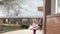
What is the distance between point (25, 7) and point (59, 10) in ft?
11.3

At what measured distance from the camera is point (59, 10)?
3021 mm

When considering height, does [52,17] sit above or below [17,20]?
above

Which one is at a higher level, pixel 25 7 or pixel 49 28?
pixel 25 7

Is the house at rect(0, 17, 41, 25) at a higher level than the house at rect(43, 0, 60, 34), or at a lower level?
lower

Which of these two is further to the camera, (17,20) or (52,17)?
(17,20)

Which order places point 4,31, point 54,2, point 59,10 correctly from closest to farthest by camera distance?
1. point 59,10
2. point 54,2
3. point 4,31

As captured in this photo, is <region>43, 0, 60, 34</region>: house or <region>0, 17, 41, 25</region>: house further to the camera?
<region>0, 17, 41, 25</region>: house

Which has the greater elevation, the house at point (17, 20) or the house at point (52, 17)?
the house at point (52, 17)

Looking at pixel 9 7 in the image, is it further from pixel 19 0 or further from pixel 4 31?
pixel 4 31

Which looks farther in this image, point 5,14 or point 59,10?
point 5,14

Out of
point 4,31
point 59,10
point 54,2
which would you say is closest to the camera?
point 59,10

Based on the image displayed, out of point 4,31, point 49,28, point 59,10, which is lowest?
point 4,31

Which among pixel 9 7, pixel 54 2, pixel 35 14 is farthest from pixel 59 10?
pixel 9 7

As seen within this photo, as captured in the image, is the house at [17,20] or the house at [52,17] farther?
the house at [17,20]
